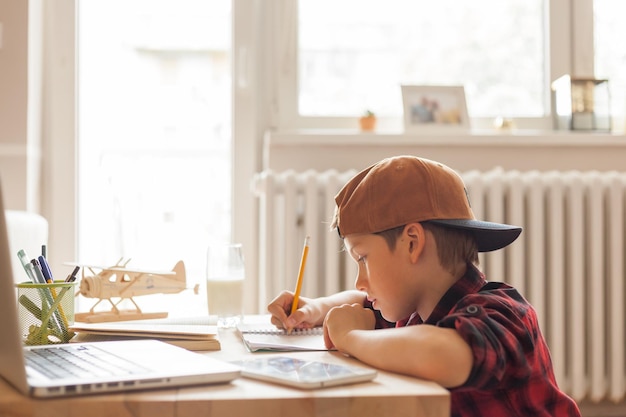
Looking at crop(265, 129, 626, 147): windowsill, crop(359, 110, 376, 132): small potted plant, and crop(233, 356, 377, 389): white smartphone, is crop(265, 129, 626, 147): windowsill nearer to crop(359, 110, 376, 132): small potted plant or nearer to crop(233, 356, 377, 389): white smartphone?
crop(359, 110, 376, 132): small potted plant

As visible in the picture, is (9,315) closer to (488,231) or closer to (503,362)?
(503,362)

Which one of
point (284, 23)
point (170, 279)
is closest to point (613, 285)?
point (284, 23)

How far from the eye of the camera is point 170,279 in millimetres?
1283

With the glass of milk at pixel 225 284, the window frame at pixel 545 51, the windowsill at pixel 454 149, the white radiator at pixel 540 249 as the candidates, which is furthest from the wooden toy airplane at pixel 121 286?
the window frame at pixel 545 51

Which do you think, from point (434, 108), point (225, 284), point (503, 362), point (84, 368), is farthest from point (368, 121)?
point (84, 368)

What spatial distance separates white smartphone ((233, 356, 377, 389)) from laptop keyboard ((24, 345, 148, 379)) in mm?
115

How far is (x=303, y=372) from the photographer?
749 millimetres

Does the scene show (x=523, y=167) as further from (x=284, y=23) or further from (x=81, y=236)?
(x=81, y=236)

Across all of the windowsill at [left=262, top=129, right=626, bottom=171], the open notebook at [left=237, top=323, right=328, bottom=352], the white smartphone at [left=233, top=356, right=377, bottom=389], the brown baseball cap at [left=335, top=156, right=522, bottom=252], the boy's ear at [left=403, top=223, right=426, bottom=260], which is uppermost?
the windowsill at [left=262, top=129, right=626, bottom=171]

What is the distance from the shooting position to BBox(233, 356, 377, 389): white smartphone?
2.32 feet

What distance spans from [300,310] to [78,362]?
0.46m

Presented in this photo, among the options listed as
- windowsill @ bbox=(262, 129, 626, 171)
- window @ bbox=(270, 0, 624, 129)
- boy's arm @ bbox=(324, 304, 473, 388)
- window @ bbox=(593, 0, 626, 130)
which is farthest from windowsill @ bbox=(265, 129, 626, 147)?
boy's arm @ bbox=(324, 304, 473, 388)

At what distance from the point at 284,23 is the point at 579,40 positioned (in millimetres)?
1020

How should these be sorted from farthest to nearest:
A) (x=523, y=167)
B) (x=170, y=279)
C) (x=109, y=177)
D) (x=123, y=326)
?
(x=109, y=177) < (x=523, y=167) < (x=170, y=279) < (x=123, y=326)
